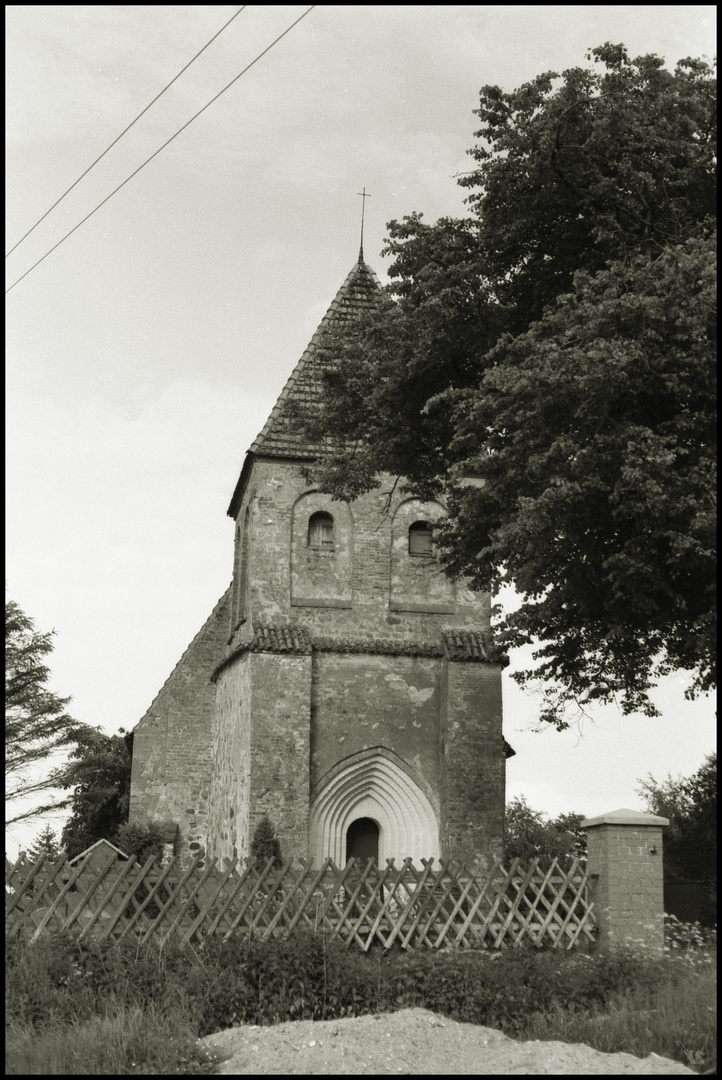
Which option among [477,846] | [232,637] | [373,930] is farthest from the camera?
[232,637]

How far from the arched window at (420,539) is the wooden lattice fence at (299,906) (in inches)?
532

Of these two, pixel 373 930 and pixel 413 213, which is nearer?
pixel 373 930

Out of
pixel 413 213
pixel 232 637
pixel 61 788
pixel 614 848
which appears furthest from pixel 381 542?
pixel 61 788

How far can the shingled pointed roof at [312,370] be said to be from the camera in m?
25.5

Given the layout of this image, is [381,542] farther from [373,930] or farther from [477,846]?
[373,930]

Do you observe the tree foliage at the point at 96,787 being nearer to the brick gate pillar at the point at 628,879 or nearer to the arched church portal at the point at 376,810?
the arched church portal at the point at 376,810

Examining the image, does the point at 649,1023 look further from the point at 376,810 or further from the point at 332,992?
the point at 376,810

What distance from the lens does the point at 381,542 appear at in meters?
25.3

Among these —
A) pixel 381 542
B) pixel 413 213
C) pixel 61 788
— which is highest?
pixel 413 213

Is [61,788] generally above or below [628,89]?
below

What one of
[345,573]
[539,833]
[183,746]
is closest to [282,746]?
[345,573]

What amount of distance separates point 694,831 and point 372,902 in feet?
65.4

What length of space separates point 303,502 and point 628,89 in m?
12.9

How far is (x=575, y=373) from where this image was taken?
13172 millimetres
